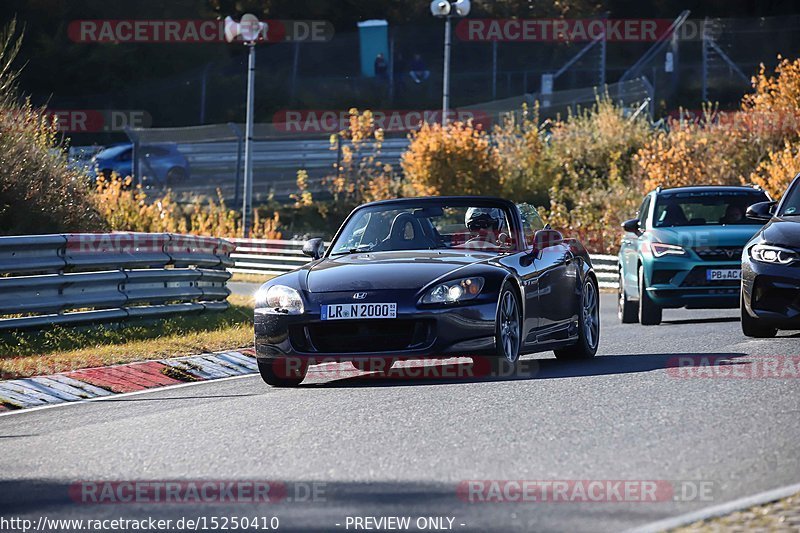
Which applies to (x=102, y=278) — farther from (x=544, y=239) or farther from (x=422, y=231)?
(x=544, y=239)

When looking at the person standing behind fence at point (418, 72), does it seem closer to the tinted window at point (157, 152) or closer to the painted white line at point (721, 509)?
the tinted window at point (157, 152)

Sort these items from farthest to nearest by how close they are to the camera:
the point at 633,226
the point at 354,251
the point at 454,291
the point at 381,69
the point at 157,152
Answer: the point at 381,69 → the point at 157,152 → the point at 633,226 → the point at 354,251 → the point at 454,291

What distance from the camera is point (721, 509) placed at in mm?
6016

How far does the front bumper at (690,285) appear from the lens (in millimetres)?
17203

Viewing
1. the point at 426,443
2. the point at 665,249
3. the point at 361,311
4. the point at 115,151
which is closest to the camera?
the point at 426,443

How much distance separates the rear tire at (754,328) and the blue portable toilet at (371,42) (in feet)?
116

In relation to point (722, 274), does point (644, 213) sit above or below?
above

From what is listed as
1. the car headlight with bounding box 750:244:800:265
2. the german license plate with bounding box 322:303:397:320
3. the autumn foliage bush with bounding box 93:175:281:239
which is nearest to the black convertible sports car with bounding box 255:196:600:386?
the german license plate with bounding box 322:303:397:320

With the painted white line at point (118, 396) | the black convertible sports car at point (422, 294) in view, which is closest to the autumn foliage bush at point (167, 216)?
the painted white line at point (118, 396)

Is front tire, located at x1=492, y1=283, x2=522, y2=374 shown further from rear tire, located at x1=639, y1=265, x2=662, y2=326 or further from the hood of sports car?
rear tire, located at x1=639, y1=265, x2=662, y2=326

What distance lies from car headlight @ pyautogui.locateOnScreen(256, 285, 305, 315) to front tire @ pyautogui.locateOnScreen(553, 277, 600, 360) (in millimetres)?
2910

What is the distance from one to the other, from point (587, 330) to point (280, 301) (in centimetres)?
318

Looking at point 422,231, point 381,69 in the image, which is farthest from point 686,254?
point 381,69

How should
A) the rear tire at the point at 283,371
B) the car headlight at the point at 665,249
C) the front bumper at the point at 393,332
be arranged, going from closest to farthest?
the front bumper at the point at 393,332 → the rear tire at the point at 283,371 → the car headlight at the point at 665,249
